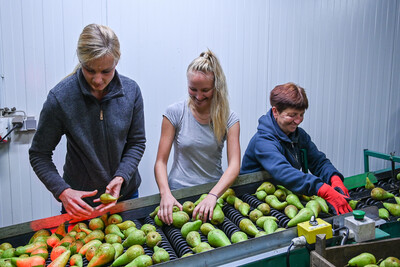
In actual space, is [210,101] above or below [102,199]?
above

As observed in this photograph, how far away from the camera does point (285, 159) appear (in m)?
1.67

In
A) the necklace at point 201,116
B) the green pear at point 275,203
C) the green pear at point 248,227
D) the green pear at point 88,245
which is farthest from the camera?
the necklace at point 201,116

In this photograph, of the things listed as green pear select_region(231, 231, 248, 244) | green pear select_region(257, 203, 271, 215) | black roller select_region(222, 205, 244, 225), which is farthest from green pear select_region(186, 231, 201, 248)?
green pear select_region(257, 203, 271, 215)

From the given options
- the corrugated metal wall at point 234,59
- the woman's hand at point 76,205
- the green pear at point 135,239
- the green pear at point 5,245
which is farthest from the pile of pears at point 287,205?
the corrugated metal wall at point 234,59

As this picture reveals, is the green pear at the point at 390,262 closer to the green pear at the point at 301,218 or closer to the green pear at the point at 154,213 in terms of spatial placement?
the green pear at the point at 301,218

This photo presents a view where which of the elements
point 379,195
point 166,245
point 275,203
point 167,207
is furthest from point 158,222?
point 379,195

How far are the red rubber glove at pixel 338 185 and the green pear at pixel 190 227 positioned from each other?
2.40 ft

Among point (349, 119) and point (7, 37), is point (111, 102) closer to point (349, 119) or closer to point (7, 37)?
point (7, 37)

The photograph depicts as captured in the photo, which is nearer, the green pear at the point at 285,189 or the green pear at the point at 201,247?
the green pear at the point at 201,247

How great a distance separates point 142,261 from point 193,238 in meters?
0.21

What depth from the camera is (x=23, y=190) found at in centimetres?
234

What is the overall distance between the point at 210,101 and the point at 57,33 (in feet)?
4.22

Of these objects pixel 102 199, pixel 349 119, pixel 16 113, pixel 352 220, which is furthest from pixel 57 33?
pixel 349 119

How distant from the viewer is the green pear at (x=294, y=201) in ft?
4.69
